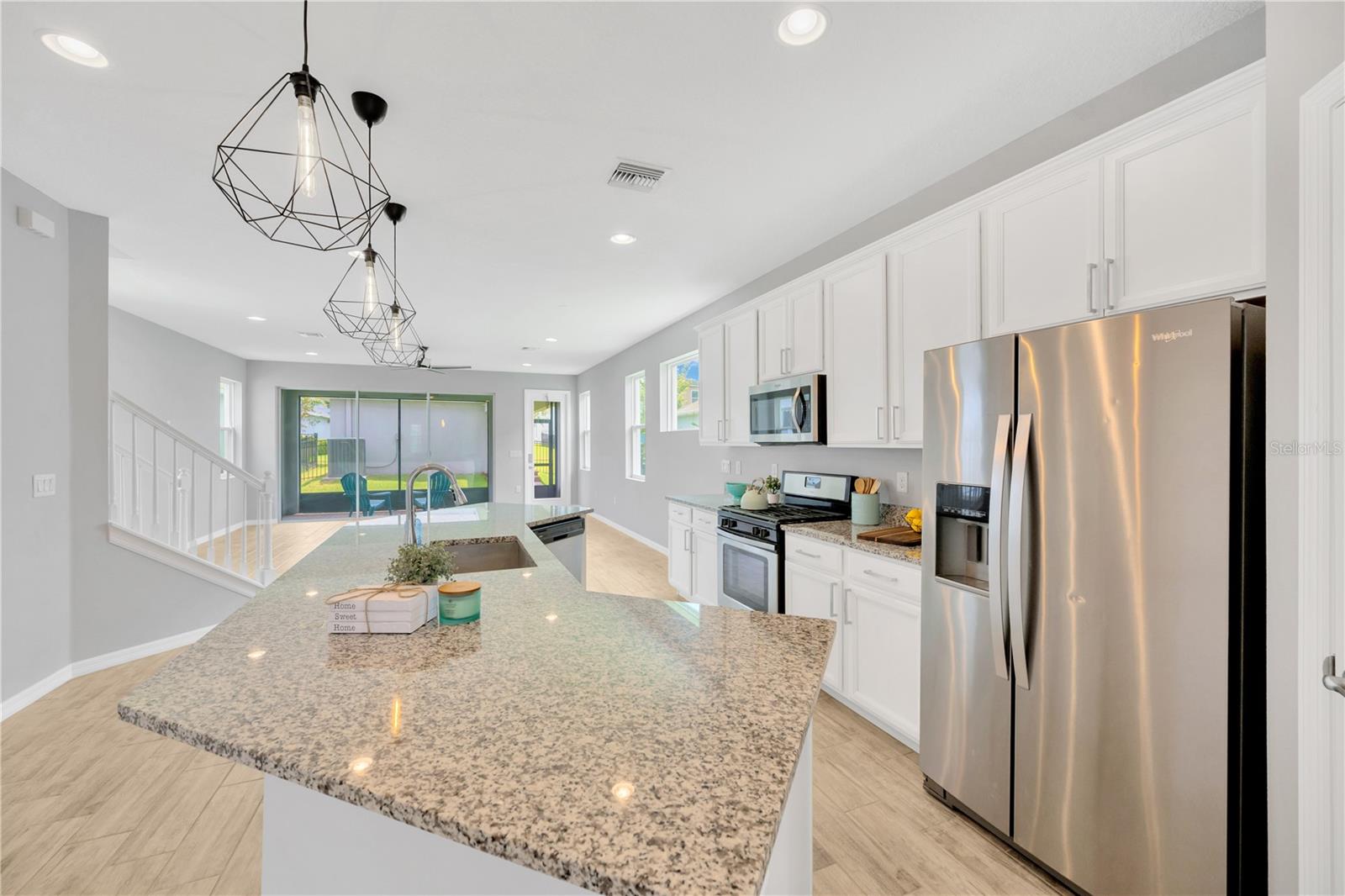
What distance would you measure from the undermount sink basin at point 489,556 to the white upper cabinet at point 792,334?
77.4 inches

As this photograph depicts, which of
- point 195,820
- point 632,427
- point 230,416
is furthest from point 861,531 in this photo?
point 230,416

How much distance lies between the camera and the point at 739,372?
4.25 meters

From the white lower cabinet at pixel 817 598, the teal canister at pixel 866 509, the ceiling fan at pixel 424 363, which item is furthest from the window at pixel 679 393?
the white lower cabinet at pixel 817 598

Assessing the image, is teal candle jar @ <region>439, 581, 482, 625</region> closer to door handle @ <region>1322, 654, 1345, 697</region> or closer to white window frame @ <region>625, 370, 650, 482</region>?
door handle @ <region>1322, 654, 1345, 697</region>

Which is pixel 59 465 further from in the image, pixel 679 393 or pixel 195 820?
pixel 679 393

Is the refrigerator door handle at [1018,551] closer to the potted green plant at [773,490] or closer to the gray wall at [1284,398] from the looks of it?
the gray wall at [1284,398]

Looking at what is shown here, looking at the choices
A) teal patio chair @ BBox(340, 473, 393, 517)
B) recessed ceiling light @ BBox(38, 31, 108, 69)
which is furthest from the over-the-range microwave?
teal patio chair @ BBox(340, 473, 393, 517)

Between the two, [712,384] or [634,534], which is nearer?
[712,384]

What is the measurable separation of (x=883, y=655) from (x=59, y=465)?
4344 millimetres

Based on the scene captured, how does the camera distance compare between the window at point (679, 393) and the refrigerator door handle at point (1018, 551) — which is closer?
the refrigerator door handle at point (1018, 551)

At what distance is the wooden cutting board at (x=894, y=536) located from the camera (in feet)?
8.38

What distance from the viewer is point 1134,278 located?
187 cm

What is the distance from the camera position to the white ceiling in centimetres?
177

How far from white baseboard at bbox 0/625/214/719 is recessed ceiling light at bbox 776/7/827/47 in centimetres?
445
